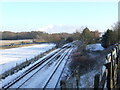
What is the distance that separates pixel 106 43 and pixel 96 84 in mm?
34670

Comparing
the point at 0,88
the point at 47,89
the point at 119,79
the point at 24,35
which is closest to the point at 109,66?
the point at 119,79

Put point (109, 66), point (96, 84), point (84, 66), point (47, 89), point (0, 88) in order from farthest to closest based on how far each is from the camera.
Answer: point (84, 66), point (0, 88), point (47, 89), point (109, 66), point (96, 84)

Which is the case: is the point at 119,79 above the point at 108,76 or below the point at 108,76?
below

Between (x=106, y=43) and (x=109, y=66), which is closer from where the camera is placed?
(x=109, y=66)

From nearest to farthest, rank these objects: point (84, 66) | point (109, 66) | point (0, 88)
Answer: point (109, 66) → point (0, 88) → point (84, 66)

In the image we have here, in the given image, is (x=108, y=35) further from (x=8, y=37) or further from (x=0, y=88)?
(x=8, y=37)

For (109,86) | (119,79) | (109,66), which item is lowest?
(119,79)

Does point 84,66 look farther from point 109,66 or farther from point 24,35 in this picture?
point 24,35

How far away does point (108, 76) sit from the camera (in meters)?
4.39

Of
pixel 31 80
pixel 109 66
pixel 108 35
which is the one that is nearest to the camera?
pixel 109 66

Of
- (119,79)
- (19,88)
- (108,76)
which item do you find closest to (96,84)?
(108,76)

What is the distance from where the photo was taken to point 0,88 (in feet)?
39.7

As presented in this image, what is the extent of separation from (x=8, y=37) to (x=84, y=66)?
387ft

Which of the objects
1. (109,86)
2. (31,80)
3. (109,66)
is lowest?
(31,80)
